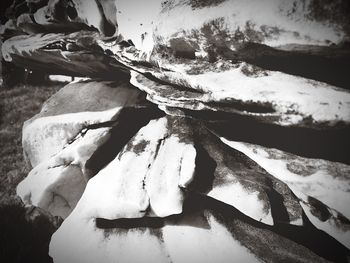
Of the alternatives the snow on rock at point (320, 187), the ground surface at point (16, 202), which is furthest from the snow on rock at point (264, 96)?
the ground surface at point (16, 202)

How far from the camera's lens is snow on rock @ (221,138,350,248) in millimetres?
2266

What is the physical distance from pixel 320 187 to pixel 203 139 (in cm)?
124

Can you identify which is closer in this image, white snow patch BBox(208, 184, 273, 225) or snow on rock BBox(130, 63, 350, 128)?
snow on rock BBox(130, 63, 350, 128)

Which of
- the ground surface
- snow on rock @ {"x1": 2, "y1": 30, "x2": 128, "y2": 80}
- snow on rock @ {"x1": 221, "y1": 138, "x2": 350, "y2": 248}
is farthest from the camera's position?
snow on rock @ {"x1": 2, "y1": 30, "x2": 128, "y2": 80}

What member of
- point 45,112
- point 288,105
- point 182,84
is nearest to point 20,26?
point 45,112

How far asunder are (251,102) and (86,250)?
2198mm

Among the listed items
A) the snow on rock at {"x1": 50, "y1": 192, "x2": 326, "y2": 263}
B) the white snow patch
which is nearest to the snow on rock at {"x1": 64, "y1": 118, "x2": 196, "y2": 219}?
the snow on rock at {"x1": 50, "y1": 192, "x2": 326, "y2": 263}

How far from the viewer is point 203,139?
3.11 meters

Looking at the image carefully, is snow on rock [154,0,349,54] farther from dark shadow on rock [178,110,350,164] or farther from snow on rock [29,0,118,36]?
snow on rock [29,0,118,36]

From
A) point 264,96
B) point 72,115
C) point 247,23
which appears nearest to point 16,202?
point 72,115

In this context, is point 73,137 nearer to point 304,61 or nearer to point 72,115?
point 72,115

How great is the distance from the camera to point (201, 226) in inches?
109

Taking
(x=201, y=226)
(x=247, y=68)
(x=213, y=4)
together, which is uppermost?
(x=213, y=4)

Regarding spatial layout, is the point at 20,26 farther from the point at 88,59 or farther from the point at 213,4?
the point at 213,4
